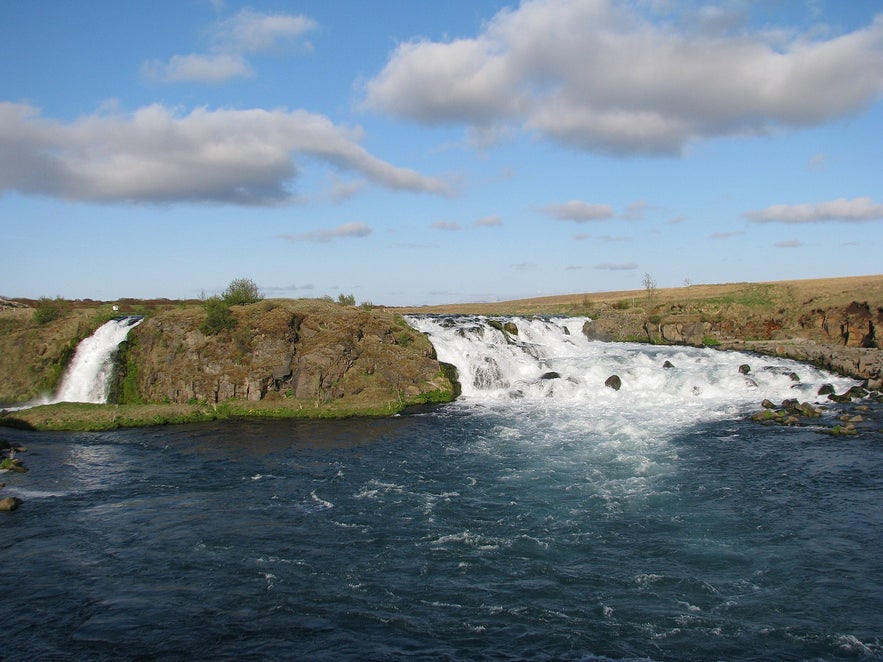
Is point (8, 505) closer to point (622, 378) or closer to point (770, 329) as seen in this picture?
point (622, 378)

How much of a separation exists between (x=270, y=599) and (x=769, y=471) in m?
20.3

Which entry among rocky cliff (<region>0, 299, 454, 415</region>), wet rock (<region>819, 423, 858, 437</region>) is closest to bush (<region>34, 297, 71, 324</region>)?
rocky cliff (<region>0, 299, 454, 415</region>)

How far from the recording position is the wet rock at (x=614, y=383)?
4156cm

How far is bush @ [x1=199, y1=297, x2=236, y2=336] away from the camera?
40.7 metres

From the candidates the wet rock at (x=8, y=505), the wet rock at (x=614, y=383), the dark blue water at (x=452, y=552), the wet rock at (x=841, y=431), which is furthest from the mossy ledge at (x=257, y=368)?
the wet rock at (x=841, y=431)

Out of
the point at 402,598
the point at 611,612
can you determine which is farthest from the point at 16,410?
the point at 611,612

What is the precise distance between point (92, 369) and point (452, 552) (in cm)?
3415

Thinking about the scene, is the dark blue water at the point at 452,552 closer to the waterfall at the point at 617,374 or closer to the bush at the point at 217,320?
the waterfall at the point at 617,374

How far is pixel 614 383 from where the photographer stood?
137 ft

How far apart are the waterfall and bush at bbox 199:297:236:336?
14447mm

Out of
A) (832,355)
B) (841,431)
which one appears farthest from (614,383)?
(832,355)

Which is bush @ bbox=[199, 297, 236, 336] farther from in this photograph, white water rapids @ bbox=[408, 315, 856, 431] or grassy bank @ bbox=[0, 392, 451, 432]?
white water rapids @ bbox=[408, 315, 856, 431]

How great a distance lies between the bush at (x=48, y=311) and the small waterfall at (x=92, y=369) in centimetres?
609

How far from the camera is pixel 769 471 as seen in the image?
2469 cm
